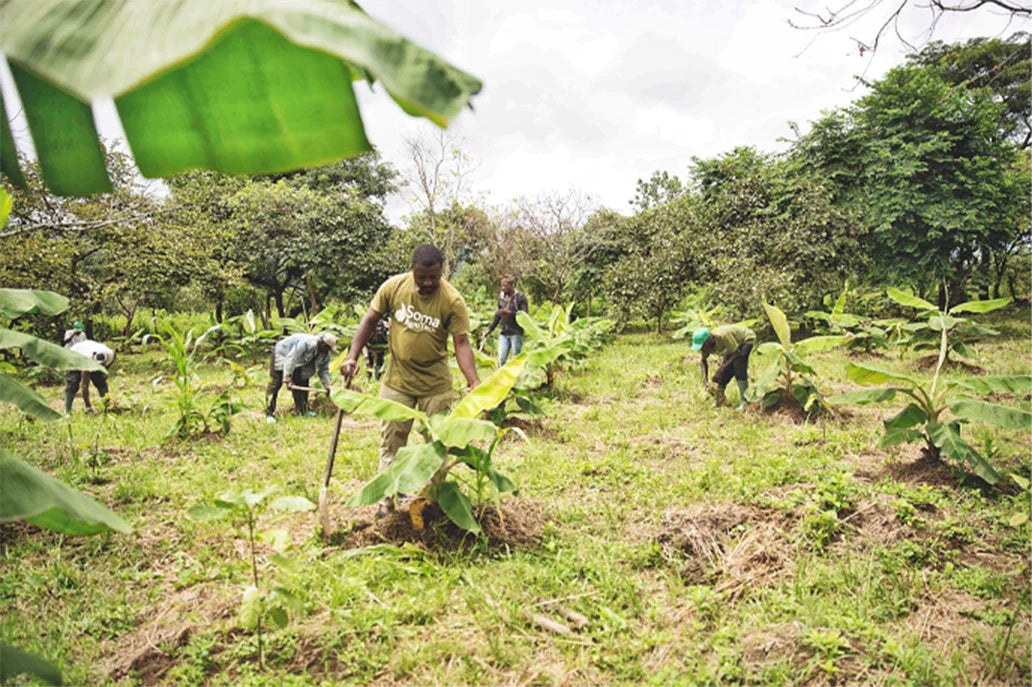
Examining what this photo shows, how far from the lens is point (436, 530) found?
125 inches

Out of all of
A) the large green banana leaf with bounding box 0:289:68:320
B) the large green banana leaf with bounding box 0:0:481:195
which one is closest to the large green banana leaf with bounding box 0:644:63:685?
the large green banana leaf with bounding box 0:0:481:195

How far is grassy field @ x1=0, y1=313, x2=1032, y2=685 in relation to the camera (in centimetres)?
214

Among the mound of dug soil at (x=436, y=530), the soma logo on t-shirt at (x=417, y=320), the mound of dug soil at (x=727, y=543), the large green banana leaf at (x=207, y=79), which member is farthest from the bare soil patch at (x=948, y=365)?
the large green banana leaf at (x=207, y=79)

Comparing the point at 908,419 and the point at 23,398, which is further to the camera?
the point at 908,419

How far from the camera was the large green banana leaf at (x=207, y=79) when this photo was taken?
1.12 ft

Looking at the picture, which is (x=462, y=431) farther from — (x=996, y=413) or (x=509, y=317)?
(x=509, y=317)

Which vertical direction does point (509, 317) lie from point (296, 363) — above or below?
above

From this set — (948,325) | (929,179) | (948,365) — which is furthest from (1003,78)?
(948,325)

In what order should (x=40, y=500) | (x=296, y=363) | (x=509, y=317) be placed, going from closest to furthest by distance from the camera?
(x=40, y=500) < (x=296, y=363) < (x=509, y=317)

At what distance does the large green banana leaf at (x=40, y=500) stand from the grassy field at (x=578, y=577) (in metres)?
1.63

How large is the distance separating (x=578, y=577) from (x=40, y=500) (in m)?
2.70

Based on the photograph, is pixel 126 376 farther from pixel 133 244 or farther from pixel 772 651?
pixel 772 651

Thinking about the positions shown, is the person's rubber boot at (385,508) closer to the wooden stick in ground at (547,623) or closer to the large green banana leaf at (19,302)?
the wooden stick in ground at (547,623)

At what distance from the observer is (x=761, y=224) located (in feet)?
40.8
